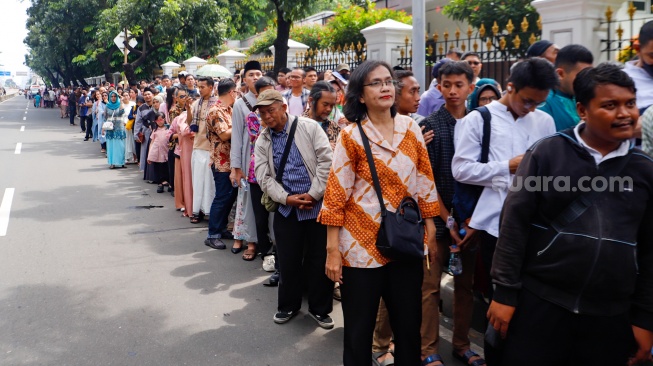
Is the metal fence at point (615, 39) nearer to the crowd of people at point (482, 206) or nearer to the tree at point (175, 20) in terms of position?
the crowd of people at point (482, 206)

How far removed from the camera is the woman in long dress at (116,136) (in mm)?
13602

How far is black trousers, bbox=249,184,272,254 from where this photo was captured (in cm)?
588

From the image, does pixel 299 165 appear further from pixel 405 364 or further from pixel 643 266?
pixel 643 266

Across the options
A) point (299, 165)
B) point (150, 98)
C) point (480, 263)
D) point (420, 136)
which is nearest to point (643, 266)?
point (420, 136)

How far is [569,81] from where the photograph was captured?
11.9 ft

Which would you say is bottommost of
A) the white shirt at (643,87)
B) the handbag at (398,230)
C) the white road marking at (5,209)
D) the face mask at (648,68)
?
the white road marking at (5,209)

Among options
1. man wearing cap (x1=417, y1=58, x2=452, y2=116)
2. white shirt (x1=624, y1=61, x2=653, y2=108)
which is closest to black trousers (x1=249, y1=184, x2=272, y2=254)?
man wearing cap (x1=417, y1=58, x2=452, y2=116)

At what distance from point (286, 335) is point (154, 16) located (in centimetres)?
1979

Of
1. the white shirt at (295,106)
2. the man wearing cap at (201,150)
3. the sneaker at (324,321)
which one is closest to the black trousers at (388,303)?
the sneaker at (324,321)

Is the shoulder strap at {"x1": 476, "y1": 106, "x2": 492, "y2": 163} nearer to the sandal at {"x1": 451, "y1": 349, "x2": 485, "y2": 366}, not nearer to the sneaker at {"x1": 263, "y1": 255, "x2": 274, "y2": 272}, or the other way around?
the sandal at {"x1": 451, "y1": 349, "x2": 485, "y2": 366}

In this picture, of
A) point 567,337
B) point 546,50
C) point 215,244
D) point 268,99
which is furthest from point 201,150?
point 567,337

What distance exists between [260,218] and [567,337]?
3.80 meters

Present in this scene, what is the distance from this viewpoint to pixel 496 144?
11.4 ft

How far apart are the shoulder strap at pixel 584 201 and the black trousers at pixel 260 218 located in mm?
3699
